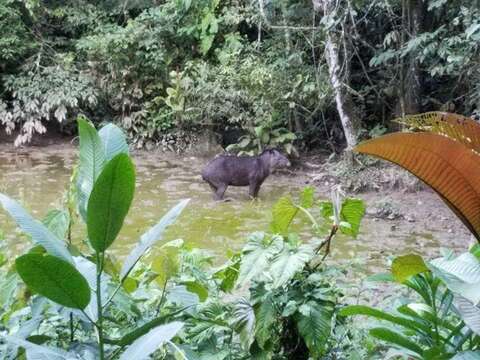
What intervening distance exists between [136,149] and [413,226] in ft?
16.2

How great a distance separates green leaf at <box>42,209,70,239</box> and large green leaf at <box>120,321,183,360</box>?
1.87ft

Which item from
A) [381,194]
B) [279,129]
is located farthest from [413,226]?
[279,129]

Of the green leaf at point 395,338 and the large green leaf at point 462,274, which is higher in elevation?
the large green leaf at point 462,274

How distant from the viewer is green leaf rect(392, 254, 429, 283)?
4.19ft

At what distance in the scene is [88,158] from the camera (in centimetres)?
117

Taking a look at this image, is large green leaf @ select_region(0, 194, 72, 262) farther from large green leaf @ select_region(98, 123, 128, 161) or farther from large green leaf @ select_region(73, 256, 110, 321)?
large green leaf @ select_region(98, 123, 128, 161)

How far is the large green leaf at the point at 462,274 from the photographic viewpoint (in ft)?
3.18

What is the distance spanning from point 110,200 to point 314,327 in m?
0.60

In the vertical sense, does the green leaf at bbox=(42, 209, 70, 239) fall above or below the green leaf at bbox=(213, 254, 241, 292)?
above

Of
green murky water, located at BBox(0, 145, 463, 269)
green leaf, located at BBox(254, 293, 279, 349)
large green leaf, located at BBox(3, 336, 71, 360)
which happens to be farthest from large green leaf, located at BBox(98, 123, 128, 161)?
green murky water, located at BBox(0, 145, 463, 269)

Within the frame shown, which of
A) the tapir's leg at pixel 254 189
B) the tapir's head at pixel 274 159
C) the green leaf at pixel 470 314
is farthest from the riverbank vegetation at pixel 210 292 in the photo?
the tapir's head at pixel 274 159

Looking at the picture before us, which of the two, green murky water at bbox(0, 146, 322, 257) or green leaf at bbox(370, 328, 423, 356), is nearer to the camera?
green leaf at bbox(370, 328, 423, 356)

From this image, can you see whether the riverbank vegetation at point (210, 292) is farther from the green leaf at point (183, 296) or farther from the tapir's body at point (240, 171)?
the tapir's body at point (240, 171)

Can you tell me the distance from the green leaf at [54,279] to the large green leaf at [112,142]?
27cm
